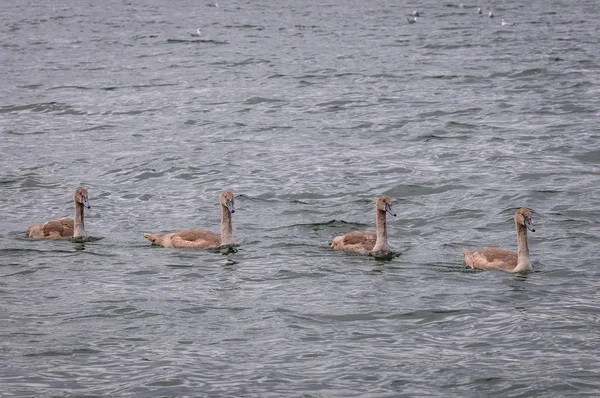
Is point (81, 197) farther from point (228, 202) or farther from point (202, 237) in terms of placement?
point (228, 202)

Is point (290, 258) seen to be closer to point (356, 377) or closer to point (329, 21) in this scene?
point (356, 377)

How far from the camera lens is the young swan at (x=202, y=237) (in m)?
18.7

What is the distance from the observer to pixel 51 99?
34125 mm

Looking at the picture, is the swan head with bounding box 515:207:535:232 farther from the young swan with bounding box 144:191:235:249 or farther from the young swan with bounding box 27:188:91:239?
the young swan with bounding box 27:188:91:239

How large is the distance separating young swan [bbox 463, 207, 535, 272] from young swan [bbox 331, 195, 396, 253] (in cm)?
148

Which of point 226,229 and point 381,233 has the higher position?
point 226,229

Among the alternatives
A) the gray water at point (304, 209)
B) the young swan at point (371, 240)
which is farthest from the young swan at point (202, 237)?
the young swan at point (371, 240)

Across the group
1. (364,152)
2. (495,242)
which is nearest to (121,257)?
(495,242)

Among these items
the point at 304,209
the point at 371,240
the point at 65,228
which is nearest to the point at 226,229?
the point at 371,240

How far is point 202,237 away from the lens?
61.9ft

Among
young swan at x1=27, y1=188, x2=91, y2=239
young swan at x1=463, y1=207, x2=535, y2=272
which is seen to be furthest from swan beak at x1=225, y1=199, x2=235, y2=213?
young swan at x1=463, y1=207, x2=535, y2=272

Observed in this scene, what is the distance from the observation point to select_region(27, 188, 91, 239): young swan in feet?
63.3

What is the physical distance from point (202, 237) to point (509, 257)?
4.86 m

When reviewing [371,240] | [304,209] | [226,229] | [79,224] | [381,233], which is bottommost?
[371,240]
